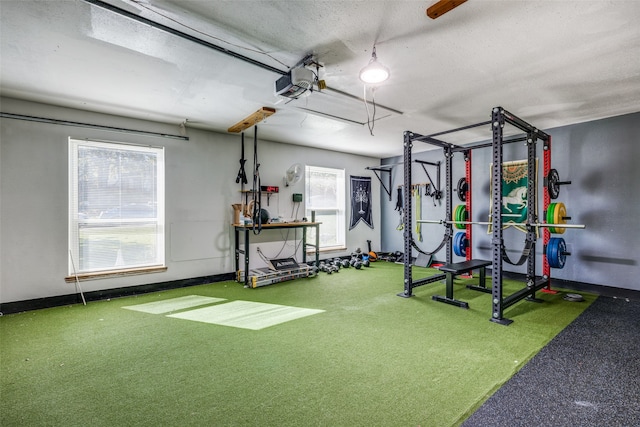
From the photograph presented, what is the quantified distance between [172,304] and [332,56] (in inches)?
138

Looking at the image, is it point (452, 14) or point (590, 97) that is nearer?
point (452, 14)

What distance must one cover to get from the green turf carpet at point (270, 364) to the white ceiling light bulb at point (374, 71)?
2335 mm

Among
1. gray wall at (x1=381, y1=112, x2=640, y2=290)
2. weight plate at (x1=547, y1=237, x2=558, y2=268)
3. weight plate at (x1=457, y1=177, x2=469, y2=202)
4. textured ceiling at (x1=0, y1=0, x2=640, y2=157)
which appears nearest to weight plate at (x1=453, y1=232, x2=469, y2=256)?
weight plate at (x1=457, y1=177, x2=469, y2=202)

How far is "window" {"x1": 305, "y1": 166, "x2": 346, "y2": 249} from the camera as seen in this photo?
21.1ft

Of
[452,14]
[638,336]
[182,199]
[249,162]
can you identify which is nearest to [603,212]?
[638,336]

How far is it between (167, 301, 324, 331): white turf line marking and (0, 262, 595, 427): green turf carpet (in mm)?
114

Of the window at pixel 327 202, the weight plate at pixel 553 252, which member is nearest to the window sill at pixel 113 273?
the window at pixel 327 202

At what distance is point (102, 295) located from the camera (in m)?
4.03

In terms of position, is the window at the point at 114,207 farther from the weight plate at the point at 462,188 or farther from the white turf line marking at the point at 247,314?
the weight plate at the point at 462,188

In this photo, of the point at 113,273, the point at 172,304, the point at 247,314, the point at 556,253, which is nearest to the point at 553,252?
the point at 556,253

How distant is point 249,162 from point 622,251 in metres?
5.84

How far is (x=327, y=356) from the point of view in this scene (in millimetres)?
2391

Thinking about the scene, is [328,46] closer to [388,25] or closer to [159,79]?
[388,25]

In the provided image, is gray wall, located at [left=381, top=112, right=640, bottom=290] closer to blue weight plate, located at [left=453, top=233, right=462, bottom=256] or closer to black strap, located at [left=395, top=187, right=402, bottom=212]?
blue weight plate, located at [left=453, top=233, right=462, bottom=256]
